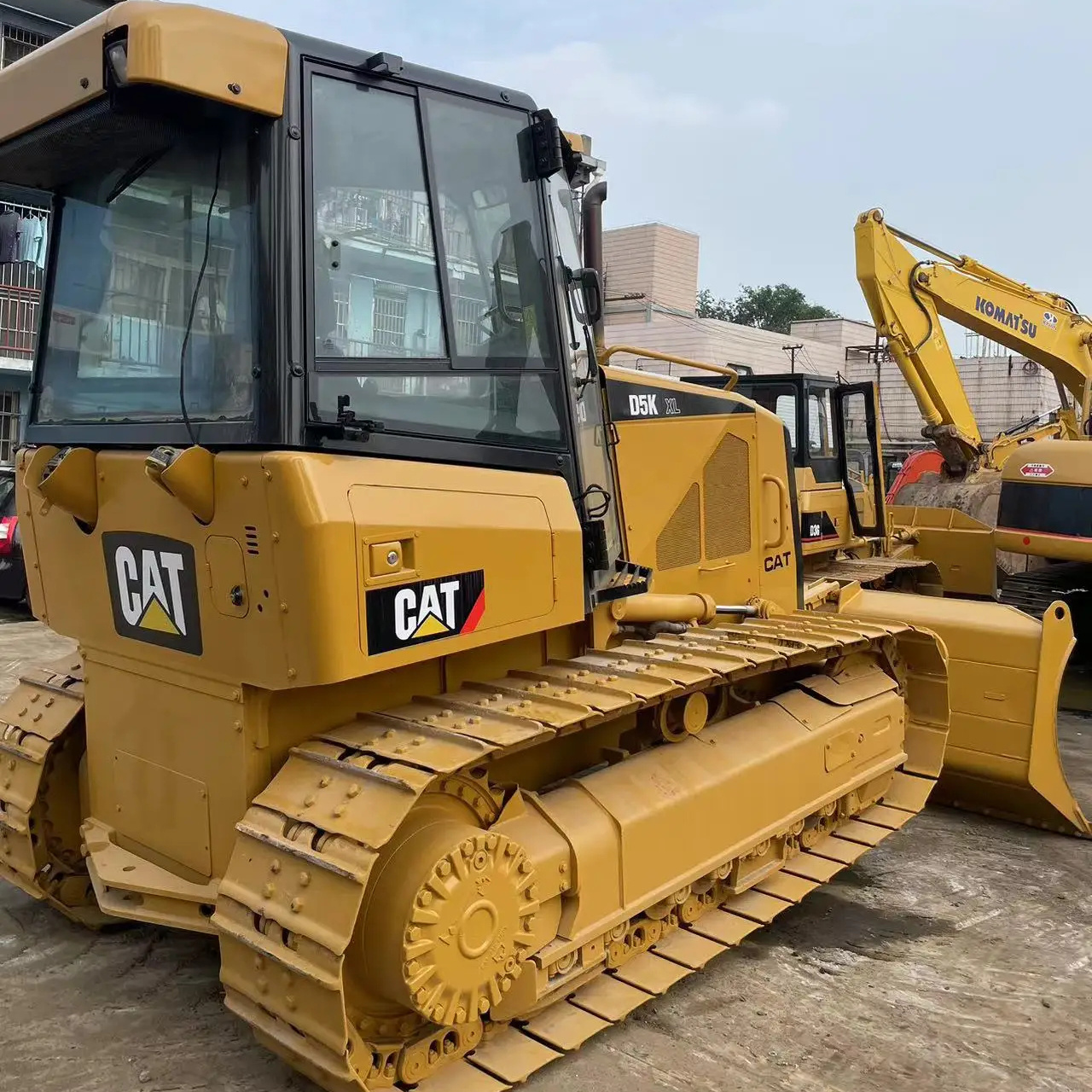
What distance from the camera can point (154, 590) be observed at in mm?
3086

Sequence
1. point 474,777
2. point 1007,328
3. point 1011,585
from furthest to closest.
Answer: point 1007,328
point 1011,585
point 474,777

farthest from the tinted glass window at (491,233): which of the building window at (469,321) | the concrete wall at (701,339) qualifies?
the concrete wall at (701,339)

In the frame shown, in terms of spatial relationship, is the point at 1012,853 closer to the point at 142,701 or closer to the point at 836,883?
the point at 836,883

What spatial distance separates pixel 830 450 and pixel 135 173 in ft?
23.5

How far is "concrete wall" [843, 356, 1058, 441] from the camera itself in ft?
82.4

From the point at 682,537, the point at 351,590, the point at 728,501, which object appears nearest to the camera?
the point at 351,590

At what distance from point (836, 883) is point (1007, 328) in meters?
8.21

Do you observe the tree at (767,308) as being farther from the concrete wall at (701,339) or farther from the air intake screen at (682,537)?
the air intake screen at (682,537)

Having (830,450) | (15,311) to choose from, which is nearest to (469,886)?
(830,450)

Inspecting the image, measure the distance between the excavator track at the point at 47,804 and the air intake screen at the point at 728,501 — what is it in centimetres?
267

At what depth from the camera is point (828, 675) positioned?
4.70 meters

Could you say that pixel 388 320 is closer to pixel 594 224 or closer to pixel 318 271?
pixel 318 271

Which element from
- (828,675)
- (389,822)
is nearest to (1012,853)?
(828,675)

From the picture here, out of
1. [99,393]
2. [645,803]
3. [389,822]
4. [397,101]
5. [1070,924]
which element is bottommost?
[1070,924]
